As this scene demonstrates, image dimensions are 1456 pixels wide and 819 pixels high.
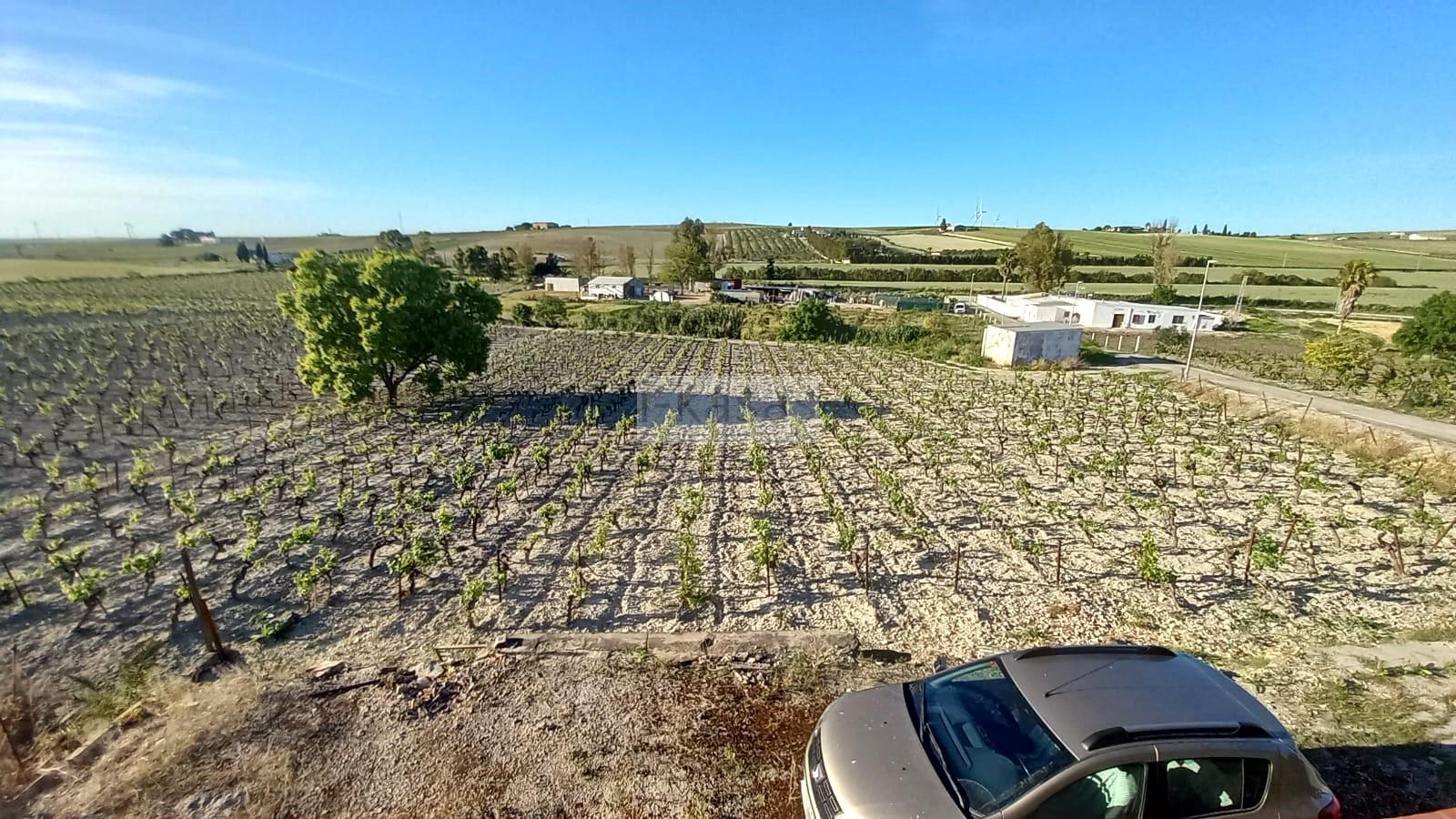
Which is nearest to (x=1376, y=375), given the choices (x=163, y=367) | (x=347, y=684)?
(x=347, y=684)

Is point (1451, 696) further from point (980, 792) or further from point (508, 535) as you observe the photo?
point (508, 535)

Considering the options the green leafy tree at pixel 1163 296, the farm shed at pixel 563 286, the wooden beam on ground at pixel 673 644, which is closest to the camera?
the wooden beam on ground at pixel 673 644

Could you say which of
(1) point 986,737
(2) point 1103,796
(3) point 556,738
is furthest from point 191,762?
(2) point 1103,796

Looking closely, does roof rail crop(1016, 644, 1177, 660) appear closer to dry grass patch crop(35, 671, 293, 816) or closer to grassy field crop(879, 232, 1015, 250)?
dry grass patch crop(35, 671, 293, 816)

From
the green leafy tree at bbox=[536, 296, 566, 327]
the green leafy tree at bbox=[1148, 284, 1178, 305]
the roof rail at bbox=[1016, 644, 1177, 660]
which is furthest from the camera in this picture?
the green leafy tree at bbox=[1148, 284, 1178, 305]

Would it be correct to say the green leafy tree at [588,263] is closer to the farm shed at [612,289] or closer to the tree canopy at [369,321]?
Result: the farm shed at [612,289]

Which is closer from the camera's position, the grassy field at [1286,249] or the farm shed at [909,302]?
the farm shed at [909,302]

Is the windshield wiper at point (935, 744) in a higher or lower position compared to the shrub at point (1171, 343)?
higher

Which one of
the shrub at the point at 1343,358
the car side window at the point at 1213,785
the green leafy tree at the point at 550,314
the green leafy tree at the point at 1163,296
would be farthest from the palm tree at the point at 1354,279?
the green leafy tree at the point at 550,314

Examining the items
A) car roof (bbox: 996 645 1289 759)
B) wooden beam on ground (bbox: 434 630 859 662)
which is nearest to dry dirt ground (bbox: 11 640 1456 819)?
wooden beam on ground (bbox: 434 630 859 662)
